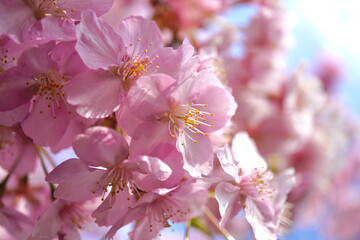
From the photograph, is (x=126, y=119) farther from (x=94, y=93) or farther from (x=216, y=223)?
(x=216, y=223)

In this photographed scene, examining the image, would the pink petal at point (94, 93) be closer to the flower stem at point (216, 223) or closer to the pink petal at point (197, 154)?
the pink petal at point (197, 154)

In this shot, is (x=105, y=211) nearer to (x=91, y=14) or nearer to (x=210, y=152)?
(x=210, y=152)

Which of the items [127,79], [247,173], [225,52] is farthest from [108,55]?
[225,52]

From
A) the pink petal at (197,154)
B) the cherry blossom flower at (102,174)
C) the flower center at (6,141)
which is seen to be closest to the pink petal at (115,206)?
the cherry blossom flower at (102,174)

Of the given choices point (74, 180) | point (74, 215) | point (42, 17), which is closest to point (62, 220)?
point (74, 215)

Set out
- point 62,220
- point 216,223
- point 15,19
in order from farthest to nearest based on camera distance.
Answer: point 216,223
point 62,220
point 15,19

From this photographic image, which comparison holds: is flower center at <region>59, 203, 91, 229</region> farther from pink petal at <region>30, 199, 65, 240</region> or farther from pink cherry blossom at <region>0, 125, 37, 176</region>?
pink cherry blossom at <region>0, 125, 37, 176</region>
